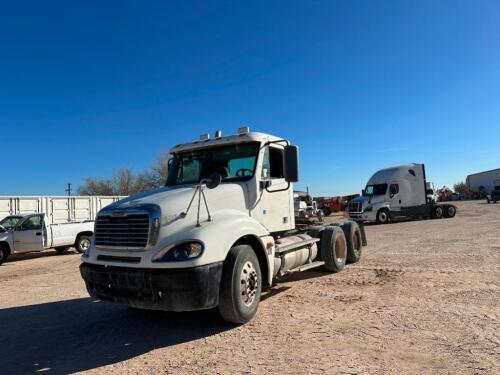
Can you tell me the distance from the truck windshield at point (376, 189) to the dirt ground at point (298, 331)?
1722 cm

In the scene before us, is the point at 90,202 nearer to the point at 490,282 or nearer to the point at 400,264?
the point at 400,264

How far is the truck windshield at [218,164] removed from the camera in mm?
6434

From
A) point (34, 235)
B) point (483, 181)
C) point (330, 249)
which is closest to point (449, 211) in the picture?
point (330, 249)

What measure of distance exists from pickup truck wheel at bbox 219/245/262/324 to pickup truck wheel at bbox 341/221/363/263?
4.84 m

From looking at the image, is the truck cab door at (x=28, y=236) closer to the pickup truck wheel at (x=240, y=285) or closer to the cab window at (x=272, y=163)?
the cab window at (x=272, y=163)

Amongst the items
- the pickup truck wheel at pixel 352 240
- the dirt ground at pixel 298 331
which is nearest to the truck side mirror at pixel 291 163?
the dirt ground at pixel 298 331

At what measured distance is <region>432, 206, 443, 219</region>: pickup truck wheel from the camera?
88.9 ft

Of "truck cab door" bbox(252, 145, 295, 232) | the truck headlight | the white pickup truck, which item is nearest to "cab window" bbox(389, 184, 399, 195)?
the white pickup truck

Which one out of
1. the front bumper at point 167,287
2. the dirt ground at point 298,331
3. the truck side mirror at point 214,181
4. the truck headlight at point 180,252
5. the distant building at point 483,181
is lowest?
the dirt ground at point 298,331

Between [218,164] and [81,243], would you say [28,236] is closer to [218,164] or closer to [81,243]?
[81,243]

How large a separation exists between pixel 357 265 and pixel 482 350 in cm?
555

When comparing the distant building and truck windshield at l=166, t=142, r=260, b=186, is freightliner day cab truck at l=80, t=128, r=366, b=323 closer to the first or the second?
truck windshield at l=166, t=142, r=260, b=186

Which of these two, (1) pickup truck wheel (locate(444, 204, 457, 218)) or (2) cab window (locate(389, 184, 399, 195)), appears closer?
(2) cab window (locate(389, 184, 399, 195))

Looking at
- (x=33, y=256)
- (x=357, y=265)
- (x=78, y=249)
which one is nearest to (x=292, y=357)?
(x=357, y=265)
